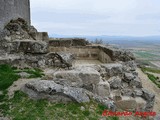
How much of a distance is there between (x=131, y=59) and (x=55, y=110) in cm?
481

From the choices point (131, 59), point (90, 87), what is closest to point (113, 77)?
point (90, 87)

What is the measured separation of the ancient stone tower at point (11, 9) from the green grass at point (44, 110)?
4.55 m

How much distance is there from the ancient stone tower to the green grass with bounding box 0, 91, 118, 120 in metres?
4.55

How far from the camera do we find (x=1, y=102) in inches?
249

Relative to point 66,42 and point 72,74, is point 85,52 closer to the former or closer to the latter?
point 66,42

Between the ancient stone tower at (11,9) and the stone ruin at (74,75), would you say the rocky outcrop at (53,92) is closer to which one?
the stone ruin at (74,75)

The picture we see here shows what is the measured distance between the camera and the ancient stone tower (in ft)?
33.2

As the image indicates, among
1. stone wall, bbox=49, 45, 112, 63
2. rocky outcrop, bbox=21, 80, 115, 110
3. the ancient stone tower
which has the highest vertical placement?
the ancient stone tower

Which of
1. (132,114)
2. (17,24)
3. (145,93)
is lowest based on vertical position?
(132,114)

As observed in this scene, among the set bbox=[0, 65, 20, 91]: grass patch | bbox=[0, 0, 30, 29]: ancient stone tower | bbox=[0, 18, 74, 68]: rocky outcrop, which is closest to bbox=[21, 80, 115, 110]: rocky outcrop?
bbox=[0, 65, 20, 91]: grass patch

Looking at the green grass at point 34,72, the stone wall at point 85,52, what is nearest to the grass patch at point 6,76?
the green grass at point 34,72

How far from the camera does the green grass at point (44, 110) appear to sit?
19.1 ft

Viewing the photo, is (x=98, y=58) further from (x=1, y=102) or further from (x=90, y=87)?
(x=1, y=102)

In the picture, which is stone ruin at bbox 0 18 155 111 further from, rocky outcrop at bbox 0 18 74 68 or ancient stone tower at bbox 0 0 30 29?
ancient stone tower at bbox 0 0 30 29
